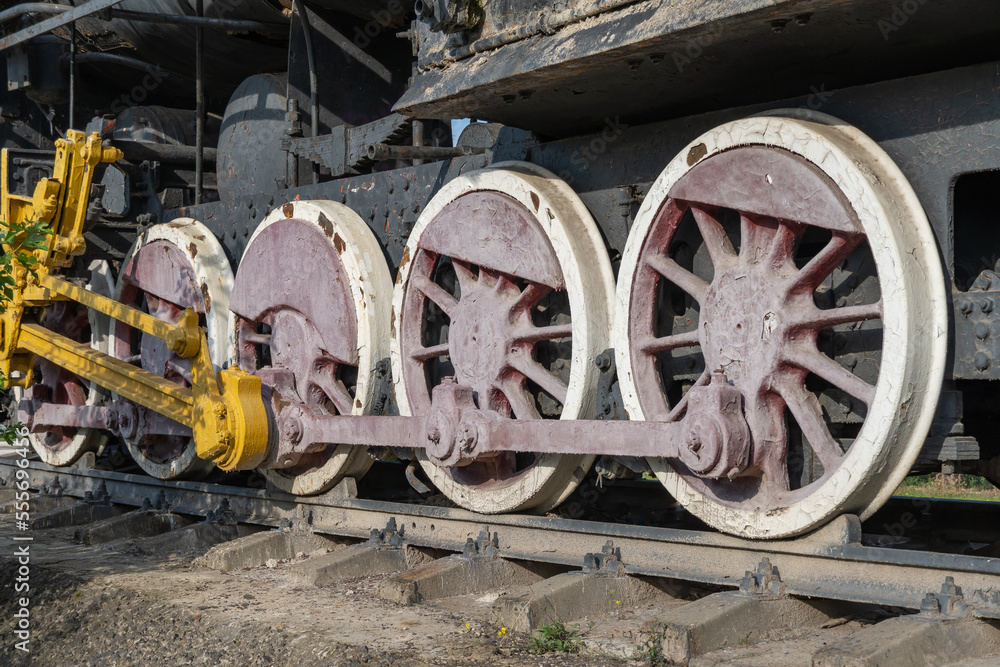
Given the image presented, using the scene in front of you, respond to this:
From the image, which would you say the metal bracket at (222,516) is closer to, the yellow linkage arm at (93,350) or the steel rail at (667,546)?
the steel rail at (667,546)

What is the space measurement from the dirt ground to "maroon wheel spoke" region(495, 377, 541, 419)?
0.67m

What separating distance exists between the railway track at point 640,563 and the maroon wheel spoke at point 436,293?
785 millimetres

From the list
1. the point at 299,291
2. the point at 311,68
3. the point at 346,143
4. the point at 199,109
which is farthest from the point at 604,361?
the point at 199,109

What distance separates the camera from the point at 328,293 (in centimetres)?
481

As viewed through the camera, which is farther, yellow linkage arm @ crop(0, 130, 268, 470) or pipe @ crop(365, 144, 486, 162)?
yellow linkage arm @ crop(0, 130, 268, 470)

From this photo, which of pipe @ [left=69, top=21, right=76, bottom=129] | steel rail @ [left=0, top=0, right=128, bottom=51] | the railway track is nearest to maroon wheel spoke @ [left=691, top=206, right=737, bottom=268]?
the railway track

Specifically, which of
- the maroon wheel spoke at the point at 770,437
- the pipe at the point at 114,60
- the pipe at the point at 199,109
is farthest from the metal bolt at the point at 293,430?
the pipe at the point at 114,60

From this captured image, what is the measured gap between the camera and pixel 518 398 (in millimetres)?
4105

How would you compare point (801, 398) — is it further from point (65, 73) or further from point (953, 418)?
point (65, 73)

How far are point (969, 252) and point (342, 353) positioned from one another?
98.5 inches

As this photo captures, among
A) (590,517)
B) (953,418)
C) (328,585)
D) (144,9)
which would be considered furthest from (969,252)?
(144,9)

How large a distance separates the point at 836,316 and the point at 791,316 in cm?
14

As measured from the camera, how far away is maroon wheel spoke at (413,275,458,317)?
4.40 metres

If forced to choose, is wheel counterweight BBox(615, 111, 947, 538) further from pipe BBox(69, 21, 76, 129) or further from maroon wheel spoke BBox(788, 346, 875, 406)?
pipe BBox(69, 21, 76, 129)
